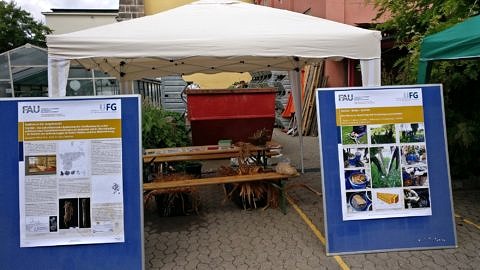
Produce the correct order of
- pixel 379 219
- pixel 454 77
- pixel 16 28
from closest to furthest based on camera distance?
pixel 379 219 < pixel 454 77 < pixel 16 28

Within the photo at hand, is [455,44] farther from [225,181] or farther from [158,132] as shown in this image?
[158,132]

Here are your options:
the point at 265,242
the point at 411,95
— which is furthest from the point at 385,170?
the point at 265,242

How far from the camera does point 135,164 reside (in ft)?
11.5

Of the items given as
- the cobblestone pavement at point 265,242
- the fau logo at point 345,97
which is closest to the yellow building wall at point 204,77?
the cobblestone pavement at point 265,242

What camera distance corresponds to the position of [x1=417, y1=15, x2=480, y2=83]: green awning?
3.79 m

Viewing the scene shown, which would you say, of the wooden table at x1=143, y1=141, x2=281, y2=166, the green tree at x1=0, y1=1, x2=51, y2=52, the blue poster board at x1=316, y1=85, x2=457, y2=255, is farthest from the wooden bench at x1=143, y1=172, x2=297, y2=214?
the green tree at x1=0, y1=1, x2=51, y2=52

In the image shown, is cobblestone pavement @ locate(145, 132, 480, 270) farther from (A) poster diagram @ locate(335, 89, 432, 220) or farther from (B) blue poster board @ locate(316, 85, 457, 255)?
(A) poster diagram @ locate(335, 89, 432, 220)

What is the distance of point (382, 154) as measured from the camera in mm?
3842

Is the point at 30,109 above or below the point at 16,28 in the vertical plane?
below

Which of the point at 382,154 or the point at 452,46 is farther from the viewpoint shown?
the point at 452,46

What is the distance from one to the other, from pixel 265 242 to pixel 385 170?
4.68 ft

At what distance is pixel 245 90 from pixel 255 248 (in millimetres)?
5692

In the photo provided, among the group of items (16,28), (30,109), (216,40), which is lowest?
(30,109)

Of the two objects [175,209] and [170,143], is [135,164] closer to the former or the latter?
[175,209]
